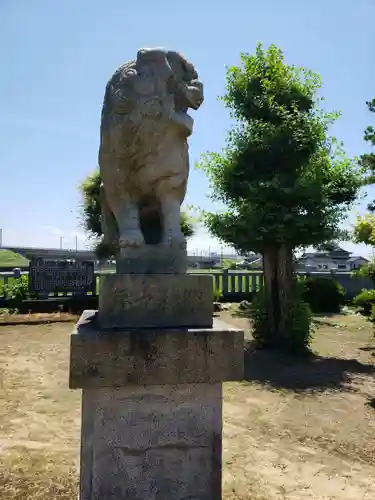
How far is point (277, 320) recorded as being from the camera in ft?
27.9

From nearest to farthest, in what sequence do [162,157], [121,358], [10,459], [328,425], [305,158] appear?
[121,358]
[162,157]
[10,459]
[328,425]
[305,158]

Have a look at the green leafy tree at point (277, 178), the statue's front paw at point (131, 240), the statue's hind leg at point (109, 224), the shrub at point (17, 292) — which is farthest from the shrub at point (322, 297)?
the statue's front paw at point (131, 240)

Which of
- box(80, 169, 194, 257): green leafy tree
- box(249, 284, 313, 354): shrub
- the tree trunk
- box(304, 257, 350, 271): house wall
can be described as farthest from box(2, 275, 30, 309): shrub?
box(304, 257, 350, 271): house wall

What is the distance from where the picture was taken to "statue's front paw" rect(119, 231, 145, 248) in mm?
2498

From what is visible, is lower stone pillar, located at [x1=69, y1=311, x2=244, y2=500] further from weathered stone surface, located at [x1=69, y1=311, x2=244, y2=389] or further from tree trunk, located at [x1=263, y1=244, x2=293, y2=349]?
tree trunk, located at [x1=263, y1=244, x2=293, y2=349]

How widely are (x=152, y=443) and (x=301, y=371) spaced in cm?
514

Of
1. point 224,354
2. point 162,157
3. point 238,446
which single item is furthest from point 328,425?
point 162,157

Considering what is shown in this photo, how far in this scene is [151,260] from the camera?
2.51m

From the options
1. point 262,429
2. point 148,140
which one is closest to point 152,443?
point 148,140

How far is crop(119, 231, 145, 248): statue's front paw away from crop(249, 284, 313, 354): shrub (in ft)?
20.8

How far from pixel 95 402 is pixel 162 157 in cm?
153

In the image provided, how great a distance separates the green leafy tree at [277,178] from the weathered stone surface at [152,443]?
19.3 feet

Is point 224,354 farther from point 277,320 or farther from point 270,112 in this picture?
point 270,112

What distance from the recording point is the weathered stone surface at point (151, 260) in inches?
98.4
